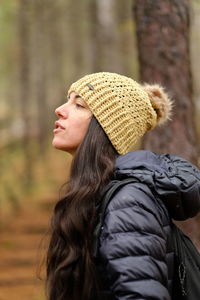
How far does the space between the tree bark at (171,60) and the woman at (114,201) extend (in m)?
1.73

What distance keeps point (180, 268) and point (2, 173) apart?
15.6 metres

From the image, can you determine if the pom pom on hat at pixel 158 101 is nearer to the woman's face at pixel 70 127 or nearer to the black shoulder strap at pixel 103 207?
the woman's face at pixel 70 127

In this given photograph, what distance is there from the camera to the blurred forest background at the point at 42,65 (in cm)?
1372

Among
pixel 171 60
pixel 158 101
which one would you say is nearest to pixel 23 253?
pixel 171 60

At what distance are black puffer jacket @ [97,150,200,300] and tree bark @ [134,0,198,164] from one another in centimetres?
215

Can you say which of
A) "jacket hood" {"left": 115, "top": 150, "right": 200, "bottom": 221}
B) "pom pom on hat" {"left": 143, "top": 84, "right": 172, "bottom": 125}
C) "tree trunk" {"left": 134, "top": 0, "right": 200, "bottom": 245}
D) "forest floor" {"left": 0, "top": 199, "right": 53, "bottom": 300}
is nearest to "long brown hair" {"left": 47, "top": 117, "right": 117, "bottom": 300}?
"jacket hood" {"left": 115, "top": 150, "right": 200, "bottom": 221}

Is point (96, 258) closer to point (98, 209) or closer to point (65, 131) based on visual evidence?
point (98, 209)

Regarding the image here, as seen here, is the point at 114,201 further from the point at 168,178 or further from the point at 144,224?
the point at 168,178

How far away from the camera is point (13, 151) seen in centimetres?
2400

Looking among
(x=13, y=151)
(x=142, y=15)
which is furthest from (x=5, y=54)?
(x=142, y=15)

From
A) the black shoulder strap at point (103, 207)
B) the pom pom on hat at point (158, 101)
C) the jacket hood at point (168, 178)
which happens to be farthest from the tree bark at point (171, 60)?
the black shoulder strap at point (103, 207)

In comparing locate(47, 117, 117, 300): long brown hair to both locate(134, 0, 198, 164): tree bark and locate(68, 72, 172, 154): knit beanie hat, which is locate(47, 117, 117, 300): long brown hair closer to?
locate(68, 72, 172, 154): knit beanie hat

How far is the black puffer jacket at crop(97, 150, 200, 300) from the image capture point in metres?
2.46

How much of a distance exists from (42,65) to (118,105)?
19989mm
